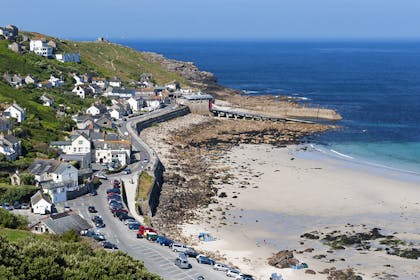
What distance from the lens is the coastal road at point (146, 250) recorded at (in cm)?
3002

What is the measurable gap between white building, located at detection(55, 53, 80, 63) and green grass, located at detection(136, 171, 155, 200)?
6521 centimetres

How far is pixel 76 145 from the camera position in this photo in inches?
2168

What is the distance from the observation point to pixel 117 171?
5119cm

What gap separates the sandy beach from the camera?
35.8 metres

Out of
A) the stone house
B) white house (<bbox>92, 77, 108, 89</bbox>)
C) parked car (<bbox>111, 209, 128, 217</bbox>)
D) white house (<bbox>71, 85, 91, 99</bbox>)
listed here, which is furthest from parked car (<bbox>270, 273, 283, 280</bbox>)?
the stone house

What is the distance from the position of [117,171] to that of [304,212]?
1667cm

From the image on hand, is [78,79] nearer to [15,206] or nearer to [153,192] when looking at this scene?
[153,192]

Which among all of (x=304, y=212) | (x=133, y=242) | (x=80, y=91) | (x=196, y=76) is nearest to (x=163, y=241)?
(x=133, y=242)

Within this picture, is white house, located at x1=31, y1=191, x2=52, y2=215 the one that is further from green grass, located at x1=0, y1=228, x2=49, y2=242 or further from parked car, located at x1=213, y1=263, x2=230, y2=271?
parked car, located at x1=213, y1=263, x2=230, y2=271

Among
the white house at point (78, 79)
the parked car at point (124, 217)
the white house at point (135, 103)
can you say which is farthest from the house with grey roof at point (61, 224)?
→ the white house at point (78, 79)

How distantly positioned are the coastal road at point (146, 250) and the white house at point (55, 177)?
152cm

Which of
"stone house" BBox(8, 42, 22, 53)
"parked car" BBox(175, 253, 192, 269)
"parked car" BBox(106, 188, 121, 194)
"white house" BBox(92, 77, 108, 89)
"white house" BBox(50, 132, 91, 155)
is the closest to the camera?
"parked car" BBox(175, 253, 192, 269)

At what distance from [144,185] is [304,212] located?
1299cm

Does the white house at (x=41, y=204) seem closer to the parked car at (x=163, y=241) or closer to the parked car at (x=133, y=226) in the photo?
the parked car at (x=133, y=226)
